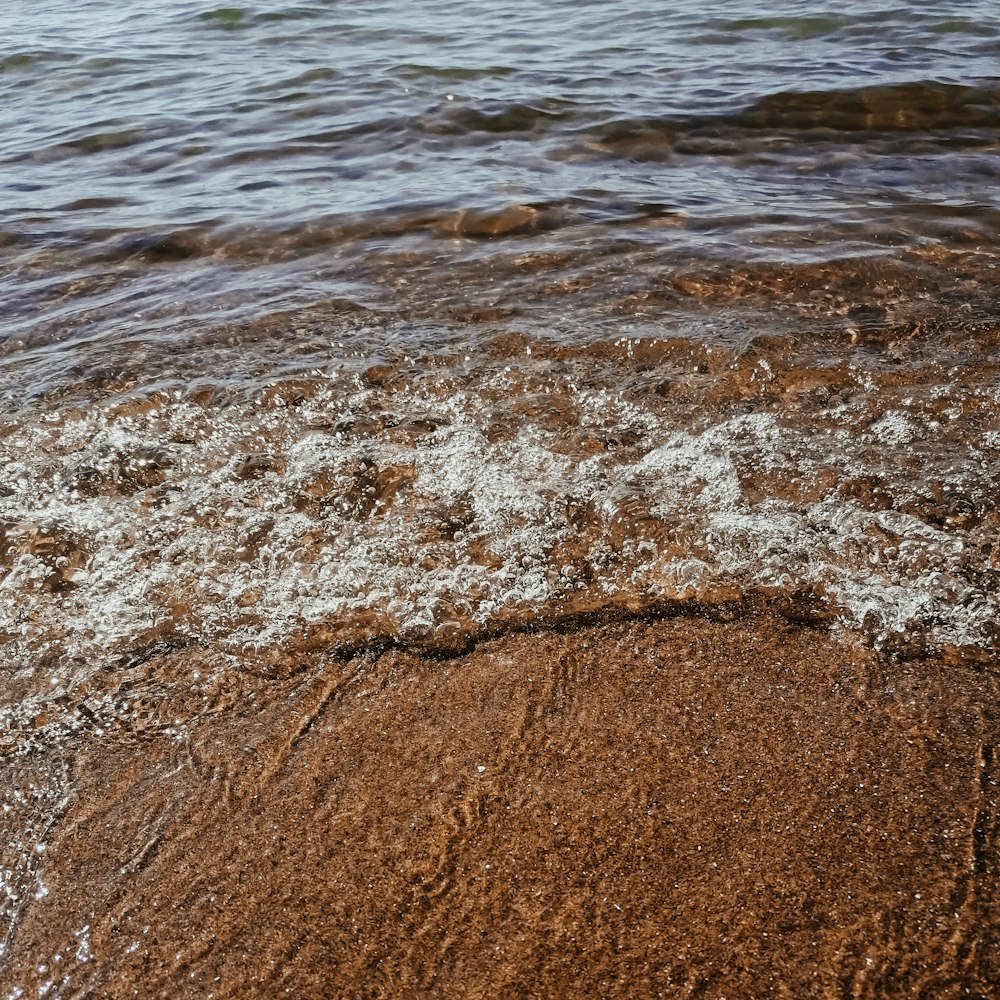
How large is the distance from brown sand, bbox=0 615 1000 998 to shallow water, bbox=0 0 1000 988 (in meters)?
0.12

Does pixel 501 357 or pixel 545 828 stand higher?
pixel 501 357

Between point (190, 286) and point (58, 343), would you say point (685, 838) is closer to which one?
point (58, 343)

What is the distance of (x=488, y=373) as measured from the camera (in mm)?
3523

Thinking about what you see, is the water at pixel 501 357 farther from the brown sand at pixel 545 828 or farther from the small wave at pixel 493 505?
the brown sand at pixel 545 828

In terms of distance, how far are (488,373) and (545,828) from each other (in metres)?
2.09

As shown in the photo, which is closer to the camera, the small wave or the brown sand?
the brown sand

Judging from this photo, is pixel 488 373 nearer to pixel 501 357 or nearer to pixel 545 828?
pixel 501 357

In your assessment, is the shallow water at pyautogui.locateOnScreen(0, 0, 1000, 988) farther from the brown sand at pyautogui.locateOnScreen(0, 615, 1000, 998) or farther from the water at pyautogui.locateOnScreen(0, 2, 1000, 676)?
the brown sand at pyautogui.locateOnScreen(0, 615, 1000, 998)

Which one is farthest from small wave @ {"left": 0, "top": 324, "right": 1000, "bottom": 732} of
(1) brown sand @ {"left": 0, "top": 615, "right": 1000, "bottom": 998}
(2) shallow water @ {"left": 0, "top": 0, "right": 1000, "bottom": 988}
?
(1) brown sand @ {"left": 0, "top": 615, "right": 1000, "bottom": 998}

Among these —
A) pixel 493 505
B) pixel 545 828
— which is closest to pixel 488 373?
pixel 493 505

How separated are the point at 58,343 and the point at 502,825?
3.33 m

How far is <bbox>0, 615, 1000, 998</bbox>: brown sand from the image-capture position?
162cm

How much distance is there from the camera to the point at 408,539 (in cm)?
266

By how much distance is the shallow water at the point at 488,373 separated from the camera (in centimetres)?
242
